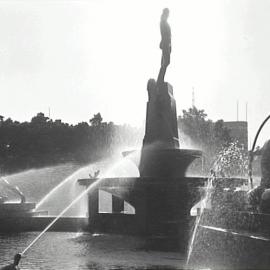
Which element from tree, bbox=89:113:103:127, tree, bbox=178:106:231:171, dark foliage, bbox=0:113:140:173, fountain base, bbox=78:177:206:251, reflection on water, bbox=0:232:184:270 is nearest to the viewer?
reflection on water, bbox=0:232:184:270

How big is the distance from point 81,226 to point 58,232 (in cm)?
70

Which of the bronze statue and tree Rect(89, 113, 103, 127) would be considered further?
tree Rect(89, 113, 103, 127)

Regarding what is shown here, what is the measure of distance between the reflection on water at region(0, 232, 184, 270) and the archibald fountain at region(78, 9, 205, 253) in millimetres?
780

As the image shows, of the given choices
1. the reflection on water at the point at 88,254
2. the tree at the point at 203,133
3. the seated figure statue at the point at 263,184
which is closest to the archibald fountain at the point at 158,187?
the reflection on water at the point at 88,254

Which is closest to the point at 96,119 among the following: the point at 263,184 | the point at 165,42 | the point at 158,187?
the point at 165,42

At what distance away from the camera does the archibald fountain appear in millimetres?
15180

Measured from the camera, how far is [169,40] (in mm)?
18500

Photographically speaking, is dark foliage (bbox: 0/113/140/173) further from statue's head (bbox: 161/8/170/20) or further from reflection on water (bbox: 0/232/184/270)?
reflection on water (bbox: 0/232/184/270)

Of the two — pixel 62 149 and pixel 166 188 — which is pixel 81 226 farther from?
pixel 62 149

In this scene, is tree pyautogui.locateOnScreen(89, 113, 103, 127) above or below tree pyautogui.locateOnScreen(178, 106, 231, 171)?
above

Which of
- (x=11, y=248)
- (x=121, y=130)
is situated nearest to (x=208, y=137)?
(x=121, y=130)

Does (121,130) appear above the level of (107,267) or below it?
above

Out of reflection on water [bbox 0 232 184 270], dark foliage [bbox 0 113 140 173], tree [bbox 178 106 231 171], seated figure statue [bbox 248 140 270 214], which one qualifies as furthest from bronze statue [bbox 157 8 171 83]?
dark foliage [bbox 0 113 140 173]

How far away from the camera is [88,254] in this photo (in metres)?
11.7
